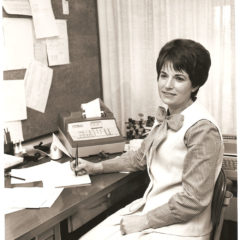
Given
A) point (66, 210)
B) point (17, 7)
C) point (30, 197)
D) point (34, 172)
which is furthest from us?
point (17, 7)

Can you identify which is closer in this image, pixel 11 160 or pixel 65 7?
pixel 11 160

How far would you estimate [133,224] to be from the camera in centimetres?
137

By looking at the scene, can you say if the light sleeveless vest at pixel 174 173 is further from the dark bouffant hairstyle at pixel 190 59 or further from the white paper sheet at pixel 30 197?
the white paper sheet at pixel 30 197

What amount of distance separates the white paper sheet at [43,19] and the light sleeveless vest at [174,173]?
1056 mm

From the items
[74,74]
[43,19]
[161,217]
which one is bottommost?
[161,217]

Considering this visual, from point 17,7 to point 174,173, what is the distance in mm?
1219

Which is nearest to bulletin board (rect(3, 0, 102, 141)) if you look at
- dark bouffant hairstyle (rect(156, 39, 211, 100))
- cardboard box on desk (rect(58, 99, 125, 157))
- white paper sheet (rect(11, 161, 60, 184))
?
cardboard box on desk (rect(58, 99, 125, 157))

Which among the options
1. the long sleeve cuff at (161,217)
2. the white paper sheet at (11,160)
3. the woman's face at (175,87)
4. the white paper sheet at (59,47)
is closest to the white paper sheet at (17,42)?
the white paper sheet at (59,47)

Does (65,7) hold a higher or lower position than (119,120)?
higher

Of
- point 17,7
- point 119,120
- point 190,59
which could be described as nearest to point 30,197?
point 190,59

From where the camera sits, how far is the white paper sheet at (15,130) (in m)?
1.96

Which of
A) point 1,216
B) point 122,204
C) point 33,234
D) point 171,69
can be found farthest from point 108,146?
point 1,216

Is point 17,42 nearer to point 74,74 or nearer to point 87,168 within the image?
point 74,74

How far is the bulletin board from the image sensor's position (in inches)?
84.5
